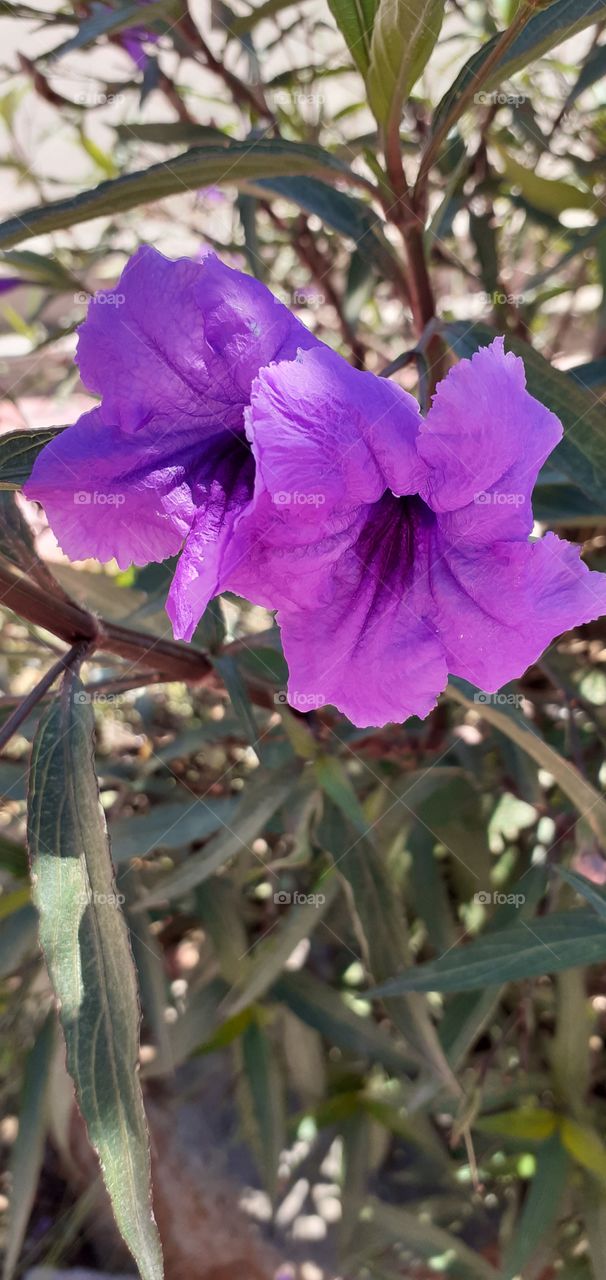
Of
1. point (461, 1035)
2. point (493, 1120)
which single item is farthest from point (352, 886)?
point (493, 1120)

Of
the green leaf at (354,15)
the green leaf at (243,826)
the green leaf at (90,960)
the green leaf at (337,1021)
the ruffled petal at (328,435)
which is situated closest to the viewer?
the ruffled petal at (328,435)

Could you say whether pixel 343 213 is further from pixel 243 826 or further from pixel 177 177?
pixel 243 826

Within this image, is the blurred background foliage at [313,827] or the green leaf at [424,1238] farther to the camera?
the green leaf at [424,1238]

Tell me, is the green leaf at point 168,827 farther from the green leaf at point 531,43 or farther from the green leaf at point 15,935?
the green leaf at point 531,43

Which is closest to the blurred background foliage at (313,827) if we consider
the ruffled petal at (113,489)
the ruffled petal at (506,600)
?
the ruffled petal at (113,489)

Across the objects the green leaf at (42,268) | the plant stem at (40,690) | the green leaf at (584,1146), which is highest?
the green leaf at (42,268)

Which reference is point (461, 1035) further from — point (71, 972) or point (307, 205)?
point (307, 205)

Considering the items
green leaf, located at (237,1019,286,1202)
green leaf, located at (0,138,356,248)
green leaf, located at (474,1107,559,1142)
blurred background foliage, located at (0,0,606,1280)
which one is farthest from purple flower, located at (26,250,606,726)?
green leaf, located at (237,1019,286,1202)
